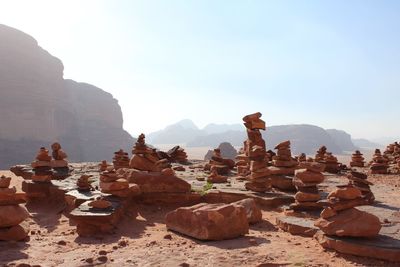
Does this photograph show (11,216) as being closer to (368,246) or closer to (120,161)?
(368,246)

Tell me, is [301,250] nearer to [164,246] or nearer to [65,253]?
[164,246]

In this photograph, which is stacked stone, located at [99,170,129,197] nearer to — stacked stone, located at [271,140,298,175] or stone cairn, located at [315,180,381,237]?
stone cairn, located at [315,180,381,237]

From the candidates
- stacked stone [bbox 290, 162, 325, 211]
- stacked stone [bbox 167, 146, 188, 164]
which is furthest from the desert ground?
stacked stone [bbox 167, 146, 188, 164]

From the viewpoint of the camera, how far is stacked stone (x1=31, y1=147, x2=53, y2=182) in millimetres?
13828

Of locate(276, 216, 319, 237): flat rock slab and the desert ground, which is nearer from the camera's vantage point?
the desert ground

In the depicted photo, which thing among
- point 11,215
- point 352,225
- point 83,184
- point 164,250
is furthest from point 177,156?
point 352,225

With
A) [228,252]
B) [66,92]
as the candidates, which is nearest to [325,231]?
[228,252]

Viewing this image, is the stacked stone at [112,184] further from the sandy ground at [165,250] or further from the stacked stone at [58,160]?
the stacked stone at [58,160]

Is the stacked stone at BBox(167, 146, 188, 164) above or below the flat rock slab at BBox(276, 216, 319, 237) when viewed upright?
above

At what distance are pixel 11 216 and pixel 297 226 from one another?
6.13 meters

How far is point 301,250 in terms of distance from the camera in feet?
21.2

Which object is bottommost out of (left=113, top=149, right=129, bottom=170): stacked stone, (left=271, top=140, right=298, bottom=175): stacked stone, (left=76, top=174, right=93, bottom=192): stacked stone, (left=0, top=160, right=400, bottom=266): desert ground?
(left=0, top=160, right=400, bottom=266): desert ground

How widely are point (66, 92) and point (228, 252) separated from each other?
9409cm

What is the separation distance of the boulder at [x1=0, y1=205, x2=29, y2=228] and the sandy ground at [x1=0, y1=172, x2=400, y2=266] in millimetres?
504
